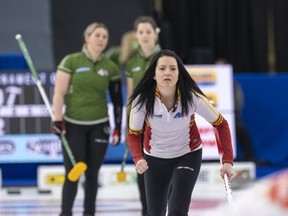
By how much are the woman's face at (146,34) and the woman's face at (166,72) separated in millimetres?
1773

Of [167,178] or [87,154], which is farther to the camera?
[87,154]

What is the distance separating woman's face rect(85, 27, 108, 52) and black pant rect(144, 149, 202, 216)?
1.95 metres

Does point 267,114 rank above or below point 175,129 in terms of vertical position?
below

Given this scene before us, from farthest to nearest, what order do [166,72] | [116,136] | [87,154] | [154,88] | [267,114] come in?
[267,114]
[116,136]
[87,154]
[154,88]
[166,72]

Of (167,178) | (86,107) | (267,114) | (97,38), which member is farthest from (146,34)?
(267,114)

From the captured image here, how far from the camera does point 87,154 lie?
7.70 metres

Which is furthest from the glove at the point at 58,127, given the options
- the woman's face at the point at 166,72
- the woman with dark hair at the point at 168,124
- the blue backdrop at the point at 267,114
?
the blue backdrop at the point at 267,114

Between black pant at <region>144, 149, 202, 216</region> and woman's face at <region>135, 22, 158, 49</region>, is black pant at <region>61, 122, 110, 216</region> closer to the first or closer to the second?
Answer: woman's face at <region>135, 22, 158, 49</region>

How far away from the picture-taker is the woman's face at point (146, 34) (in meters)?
7.64

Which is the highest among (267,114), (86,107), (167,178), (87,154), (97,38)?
(97,38)

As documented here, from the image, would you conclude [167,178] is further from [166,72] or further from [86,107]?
[86,107]

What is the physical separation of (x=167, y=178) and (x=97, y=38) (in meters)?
2.13

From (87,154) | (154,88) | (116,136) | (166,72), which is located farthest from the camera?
(116,136)

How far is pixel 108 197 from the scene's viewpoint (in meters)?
10.4
